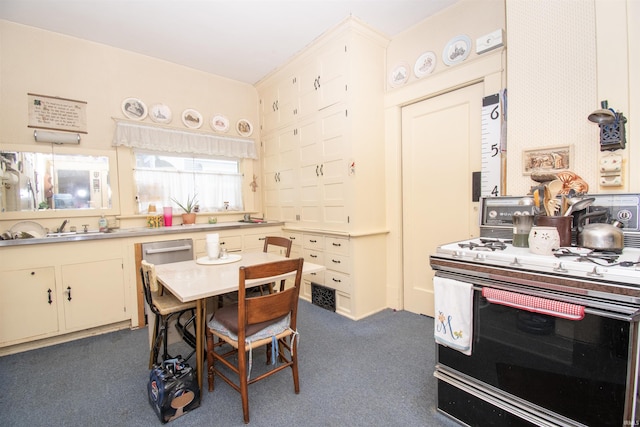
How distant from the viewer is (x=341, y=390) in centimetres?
183

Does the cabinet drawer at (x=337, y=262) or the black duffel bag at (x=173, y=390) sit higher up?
the cabinet drawer at (x=337, y=262)

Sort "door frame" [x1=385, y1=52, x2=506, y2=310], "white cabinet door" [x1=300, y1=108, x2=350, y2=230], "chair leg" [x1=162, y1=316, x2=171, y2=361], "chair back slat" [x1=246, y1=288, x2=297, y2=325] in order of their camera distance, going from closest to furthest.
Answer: "chair back slat" [x1=246, y1=288, x2=297, y2=325] → "chair leg" [x1=162, y1=316, x2=171, y2=361] → "door frame" [x1=385, y1=52, x2=506, y2=310] → "white cabinet door" [x1=300, y1=108, x2=350, y2=230]

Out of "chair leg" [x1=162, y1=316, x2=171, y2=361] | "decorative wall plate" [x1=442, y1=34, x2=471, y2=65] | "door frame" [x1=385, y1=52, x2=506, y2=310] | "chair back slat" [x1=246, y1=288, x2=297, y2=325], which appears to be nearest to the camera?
"chair back slat" [x1=246, y1=288, x2=297, y2=325]

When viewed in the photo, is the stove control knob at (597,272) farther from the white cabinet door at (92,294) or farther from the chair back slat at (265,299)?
the white cabinet door at (92,294)

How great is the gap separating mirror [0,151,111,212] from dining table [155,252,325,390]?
70.7 inches

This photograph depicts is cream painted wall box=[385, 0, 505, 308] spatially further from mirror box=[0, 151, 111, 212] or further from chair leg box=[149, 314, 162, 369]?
mirror box=[0, 151, 111, 212]

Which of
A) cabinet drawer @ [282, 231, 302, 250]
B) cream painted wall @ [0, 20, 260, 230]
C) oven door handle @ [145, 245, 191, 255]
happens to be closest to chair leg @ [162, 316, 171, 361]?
oven door handle @ [145, 245, 191, 255]

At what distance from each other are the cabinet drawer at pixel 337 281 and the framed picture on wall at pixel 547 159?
180 cm

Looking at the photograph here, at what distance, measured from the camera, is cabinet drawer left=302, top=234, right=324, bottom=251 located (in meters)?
3.27

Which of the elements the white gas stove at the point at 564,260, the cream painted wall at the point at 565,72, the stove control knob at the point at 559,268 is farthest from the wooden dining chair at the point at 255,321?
the cream painted wall at the point at 565,72

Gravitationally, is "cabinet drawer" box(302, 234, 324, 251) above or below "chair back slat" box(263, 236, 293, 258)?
below

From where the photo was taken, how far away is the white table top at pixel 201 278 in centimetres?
149

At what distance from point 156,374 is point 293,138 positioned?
2.81m

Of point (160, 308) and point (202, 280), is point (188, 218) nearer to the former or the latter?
point (160, 308)
